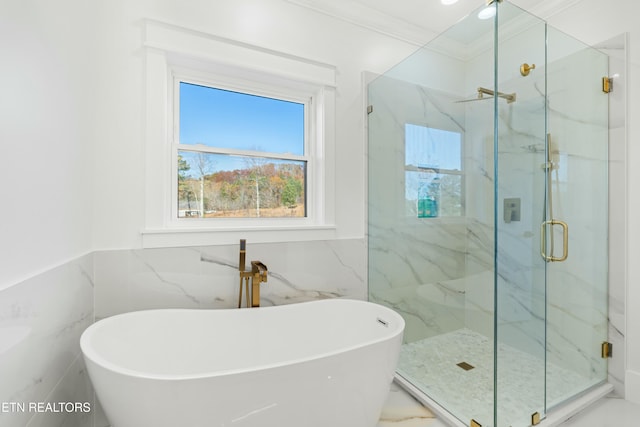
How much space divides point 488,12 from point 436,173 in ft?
3.10

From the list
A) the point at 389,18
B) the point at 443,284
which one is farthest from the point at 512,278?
the point at 389,18

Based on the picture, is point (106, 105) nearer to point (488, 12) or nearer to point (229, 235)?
point (229, 235)

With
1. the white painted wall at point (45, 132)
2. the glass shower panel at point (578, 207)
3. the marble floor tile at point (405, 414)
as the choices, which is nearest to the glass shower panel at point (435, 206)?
the marble floor tile at point (405, 414)

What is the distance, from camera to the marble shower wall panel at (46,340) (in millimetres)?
877

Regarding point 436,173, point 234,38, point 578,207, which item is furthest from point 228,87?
point 578,207

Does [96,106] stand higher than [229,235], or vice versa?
[96,106]

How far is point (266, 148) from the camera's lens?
210cm

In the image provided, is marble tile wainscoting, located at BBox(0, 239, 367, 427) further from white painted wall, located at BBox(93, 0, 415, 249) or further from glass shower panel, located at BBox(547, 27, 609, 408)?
glass shower panel, located at BBox(547, 27, 609, 408)

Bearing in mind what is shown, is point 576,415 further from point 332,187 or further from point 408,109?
point 408,109

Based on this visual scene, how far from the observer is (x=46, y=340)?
3.65 feet

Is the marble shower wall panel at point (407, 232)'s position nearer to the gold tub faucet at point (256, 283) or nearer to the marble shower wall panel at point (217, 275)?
the marble shower wall panel at point (217, 275)

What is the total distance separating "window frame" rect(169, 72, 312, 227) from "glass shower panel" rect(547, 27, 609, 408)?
1502mm

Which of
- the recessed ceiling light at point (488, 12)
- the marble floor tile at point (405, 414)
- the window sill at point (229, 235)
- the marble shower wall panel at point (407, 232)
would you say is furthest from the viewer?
the marble shower wall panel at point (407, 232)
